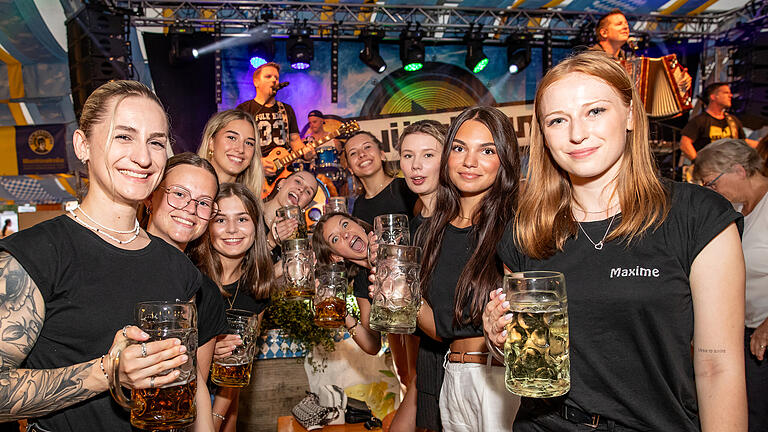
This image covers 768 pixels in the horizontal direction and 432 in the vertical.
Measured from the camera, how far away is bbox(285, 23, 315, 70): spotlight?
7.54 metres

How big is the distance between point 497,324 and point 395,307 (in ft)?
1.82

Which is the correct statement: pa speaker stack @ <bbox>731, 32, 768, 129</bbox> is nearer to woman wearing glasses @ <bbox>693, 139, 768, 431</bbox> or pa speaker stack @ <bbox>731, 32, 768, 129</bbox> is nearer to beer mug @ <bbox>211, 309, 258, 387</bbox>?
woman wearing glasses @ <bbox>693, 139, 768, 431</bbox>

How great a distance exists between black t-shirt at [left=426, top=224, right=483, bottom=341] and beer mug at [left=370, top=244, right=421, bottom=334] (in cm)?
21

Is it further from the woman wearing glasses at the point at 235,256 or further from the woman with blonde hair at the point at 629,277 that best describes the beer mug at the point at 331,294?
the woman with blonde hair at the point at 629,277

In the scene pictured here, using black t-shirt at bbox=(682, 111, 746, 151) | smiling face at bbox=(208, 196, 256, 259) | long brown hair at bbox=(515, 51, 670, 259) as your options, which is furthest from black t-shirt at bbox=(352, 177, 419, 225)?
black t-shirt at bbox=(682, 111, 746, 151)

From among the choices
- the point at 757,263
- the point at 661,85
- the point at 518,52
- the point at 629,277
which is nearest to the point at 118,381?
the point at 629,277

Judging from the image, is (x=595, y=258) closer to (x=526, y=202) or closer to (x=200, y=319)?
(x=526, y=202)

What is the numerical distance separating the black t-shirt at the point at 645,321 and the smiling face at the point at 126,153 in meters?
1.11

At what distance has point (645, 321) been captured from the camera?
1361 millimetres

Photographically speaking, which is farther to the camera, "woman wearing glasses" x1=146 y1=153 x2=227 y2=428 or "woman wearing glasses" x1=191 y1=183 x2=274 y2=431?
"woman wearing glasses" x1=191 y1=183 x2=274 y2=431

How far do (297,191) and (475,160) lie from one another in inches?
77.0

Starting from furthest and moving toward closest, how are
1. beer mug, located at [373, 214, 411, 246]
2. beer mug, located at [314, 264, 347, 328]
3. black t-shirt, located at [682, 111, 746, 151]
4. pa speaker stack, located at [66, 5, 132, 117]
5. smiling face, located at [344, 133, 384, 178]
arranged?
1. black t-shirt, located at [682, 111, 746, 151]
2. pa speaker stack, located at [66, 5, 132, 117]
3. smiling face, located at [344, 133, 384, 178]
4. beer mug, located at [314, 264, 347, 328]
5. beer mug, located at [373, 214, 411, 246]

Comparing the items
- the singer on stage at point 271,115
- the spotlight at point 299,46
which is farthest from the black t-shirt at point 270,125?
the spotlight at point 299,46

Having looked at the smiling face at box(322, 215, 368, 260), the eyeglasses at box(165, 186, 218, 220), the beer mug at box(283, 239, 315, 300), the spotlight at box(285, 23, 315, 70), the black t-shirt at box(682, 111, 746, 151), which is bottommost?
the beer mug at box(283, 239, 315, 300)
